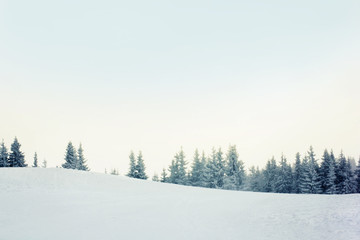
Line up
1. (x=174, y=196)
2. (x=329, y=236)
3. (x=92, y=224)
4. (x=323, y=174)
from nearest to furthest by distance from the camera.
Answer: (x=329, y=236) < (x=92, y=224) < (x=174, y=196) < (x=323, y=174)

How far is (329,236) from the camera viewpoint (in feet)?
43.9

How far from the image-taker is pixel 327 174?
58688mm

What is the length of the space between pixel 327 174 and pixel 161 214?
51.7 meters

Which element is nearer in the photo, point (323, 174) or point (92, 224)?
point (92, 224)

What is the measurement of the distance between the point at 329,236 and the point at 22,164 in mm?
67239

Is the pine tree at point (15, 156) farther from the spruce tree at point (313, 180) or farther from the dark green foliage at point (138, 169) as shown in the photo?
the spruce tree at point (313, 180)

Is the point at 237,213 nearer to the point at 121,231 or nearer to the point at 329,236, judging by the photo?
the point at 329,236

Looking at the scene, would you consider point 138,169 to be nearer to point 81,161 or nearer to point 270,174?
point 81,161

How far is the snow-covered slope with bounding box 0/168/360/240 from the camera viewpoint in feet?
47.4

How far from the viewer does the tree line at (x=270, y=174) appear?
58031mm

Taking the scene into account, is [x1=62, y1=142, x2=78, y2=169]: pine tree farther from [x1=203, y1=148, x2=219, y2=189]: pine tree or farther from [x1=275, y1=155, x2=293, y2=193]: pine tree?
[x1=275, y1=155, x2=293, y2=193]: pine tree

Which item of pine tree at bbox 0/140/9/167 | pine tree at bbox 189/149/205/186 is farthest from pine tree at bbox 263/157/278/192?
pine tree at bbox 0/140/9/167

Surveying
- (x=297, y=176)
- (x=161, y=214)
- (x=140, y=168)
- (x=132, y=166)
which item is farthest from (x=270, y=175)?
(x=161, y=214)

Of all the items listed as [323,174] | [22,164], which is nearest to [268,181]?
[323,174]
